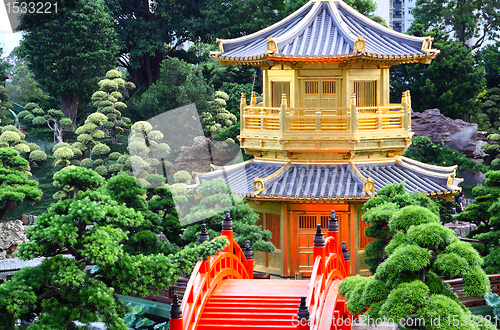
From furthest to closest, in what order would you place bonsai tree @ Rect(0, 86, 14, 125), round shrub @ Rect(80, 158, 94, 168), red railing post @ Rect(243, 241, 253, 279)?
bonsai tree @ Rect(0, 86, 14, 125), round shrub @ Rect(80, 158, 94, 168), red railing post @ Rect(243, 241, 253, 279)

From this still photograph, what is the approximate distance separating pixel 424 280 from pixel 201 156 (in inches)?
1009

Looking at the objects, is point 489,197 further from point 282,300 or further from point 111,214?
point 111,214

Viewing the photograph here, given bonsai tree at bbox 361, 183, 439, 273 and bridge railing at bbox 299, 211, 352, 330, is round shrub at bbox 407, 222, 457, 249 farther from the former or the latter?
bonsai tree at bbox 361, 183, 439, 273

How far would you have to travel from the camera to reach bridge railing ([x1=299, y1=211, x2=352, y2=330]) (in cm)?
1309

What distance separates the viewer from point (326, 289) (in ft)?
47.8

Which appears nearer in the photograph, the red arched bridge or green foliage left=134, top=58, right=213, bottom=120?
the red arched bridge

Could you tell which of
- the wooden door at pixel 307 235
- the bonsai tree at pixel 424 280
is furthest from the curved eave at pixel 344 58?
the bonsai tree at pixel 424 280

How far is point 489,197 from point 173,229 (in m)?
8.30

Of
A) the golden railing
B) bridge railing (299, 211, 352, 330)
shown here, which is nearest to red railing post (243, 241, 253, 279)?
bridge railing (299, 211, 352, 330)

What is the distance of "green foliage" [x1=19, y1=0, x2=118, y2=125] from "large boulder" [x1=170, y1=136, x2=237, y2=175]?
853cm

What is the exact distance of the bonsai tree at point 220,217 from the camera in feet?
57.2

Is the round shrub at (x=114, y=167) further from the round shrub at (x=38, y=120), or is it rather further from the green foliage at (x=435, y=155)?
the green foliage at (x=435, y=155)

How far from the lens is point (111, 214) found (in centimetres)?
1215

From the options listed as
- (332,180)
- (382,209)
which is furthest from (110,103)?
(382,209)
